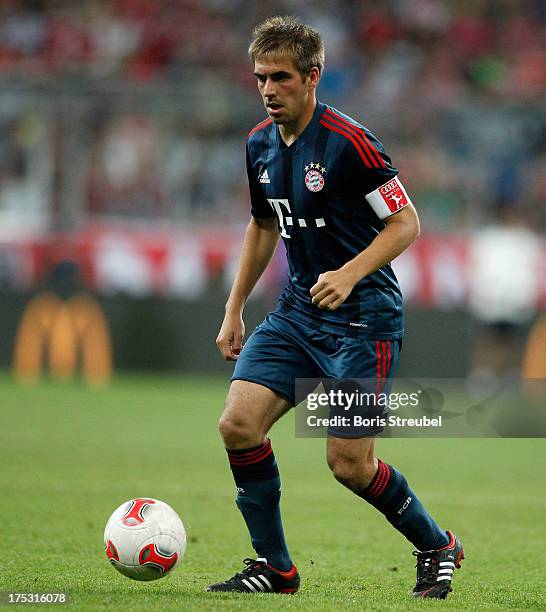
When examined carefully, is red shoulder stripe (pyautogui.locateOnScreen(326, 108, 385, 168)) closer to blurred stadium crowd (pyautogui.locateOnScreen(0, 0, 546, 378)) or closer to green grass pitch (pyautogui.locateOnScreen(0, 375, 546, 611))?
green grass pitch (pyautogui.locateOnScreen(0, 375, 546, 611))

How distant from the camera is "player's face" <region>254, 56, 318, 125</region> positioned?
478cm

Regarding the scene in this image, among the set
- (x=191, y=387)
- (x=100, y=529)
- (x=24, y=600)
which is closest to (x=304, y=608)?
(x=24, y=600)

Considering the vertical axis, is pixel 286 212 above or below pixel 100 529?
above

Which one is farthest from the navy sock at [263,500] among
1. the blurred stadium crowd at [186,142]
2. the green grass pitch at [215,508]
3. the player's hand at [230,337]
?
the blurred stadium crowd at [186,142]

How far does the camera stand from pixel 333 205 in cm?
491

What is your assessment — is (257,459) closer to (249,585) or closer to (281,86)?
(249,585)

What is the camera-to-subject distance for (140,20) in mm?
18844

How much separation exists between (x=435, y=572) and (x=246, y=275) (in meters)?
1.49

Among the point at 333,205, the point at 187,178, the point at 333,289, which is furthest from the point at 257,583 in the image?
the point at 187,178

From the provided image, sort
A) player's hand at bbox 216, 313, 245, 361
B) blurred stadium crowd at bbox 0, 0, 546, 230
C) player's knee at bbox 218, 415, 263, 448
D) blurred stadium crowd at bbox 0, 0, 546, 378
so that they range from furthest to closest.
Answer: blurred stadium crowd at bbox 0, 0, 546, 230 < blurred stadium crowd at bbox 0, 0, 546, 378 < player's hand at bbox 216, 313, 245, 361 < player's knee at bbox 218, 415, 263, 448

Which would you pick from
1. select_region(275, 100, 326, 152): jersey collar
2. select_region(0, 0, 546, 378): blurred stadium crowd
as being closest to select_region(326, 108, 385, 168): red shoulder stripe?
select_region(275, 100, 326, 152): jersey collar

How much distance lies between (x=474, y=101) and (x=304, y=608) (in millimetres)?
12917

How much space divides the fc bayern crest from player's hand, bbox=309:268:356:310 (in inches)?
15.3

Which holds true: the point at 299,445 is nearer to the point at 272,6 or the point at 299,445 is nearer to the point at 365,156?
the point at 365,156
